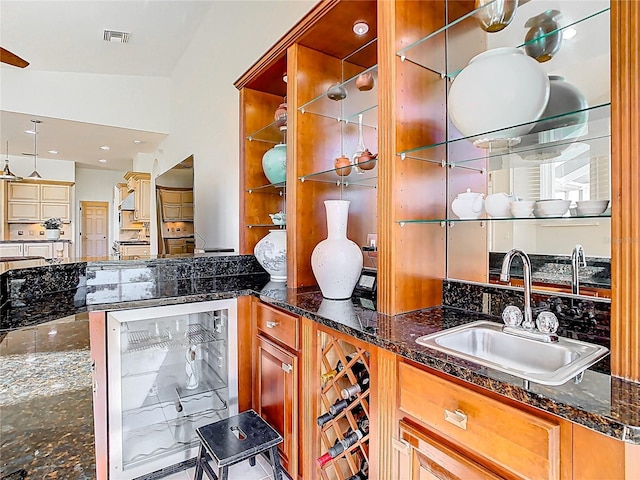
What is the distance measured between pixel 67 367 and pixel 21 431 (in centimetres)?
35

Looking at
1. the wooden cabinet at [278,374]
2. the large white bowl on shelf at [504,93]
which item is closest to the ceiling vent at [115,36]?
the wooden cabinet at [278,374]

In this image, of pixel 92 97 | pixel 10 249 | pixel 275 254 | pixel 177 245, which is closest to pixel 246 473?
pixel 275 254

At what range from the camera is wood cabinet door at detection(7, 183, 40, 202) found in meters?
8.50

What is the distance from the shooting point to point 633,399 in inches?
28.9

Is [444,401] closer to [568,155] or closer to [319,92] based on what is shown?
[568,155]

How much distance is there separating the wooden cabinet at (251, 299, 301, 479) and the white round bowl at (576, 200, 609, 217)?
115cm

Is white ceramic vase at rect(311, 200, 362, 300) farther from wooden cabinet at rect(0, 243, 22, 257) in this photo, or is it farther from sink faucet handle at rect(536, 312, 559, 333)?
wooden cabinet at rect(0, 243, 22, 257)

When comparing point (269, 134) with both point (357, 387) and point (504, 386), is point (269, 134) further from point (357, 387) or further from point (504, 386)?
point (504, 386)

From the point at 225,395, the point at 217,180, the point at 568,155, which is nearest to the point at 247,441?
the point at 225,395

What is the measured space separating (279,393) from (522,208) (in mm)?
1355

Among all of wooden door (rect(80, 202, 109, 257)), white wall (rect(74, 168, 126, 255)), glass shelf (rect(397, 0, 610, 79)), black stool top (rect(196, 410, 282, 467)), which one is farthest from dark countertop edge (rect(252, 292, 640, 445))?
wooden door (rect(80, 202, 109, 257))

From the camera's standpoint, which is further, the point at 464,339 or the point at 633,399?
the point at 464,339

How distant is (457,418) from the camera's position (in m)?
0.94

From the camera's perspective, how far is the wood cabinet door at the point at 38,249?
25.9 ft
